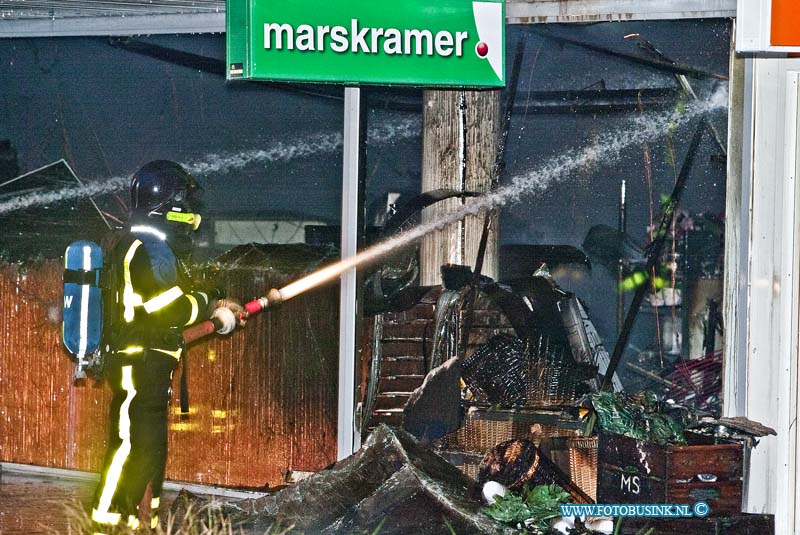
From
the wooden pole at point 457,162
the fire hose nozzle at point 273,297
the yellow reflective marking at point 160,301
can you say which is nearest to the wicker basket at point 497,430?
the wooden pole at point 457,162

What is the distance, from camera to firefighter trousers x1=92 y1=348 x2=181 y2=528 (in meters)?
5.83

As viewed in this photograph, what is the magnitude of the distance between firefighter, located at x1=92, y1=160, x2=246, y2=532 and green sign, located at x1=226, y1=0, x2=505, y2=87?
45.3 inches

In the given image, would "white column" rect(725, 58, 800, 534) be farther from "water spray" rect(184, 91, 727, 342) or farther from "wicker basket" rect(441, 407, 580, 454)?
"wicker basket" rect(441, 407, 580, 454)

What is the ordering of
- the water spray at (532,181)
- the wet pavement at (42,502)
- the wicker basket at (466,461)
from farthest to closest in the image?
the wicker basket at (466,461) → the water spray at (532,181) → the wet pavement at (42,502)

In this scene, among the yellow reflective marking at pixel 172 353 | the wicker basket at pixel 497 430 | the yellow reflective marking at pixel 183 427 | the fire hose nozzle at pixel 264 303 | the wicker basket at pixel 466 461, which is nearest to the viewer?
the yellow reflective marking at pixel 172 353

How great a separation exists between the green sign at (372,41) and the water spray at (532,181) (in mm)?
632

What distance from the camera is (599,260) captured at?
670 cm

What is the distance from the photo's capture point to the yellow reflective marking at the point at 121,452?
228 inches

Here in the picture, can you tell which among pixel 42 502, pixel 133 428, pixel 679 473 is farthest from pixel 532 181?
pixel 42 502

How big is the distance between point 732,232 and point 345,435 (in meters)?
2.72

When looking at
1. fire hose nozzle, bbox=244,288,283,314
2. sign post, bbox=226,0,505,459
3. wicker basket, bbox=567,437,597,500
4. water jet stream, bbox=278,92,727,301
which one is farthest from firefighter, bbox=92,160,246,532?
wicker basket, bbox=567,437,597,500

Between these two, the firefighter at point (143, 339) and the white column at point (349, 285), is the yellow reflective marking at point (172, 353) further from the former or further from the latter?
the white column at point (349, 285)

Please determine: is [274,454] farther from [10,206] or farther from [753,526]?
[753,526]

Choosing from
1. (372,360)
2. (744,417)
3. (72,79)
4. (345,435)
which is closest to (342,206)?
(372,360)
